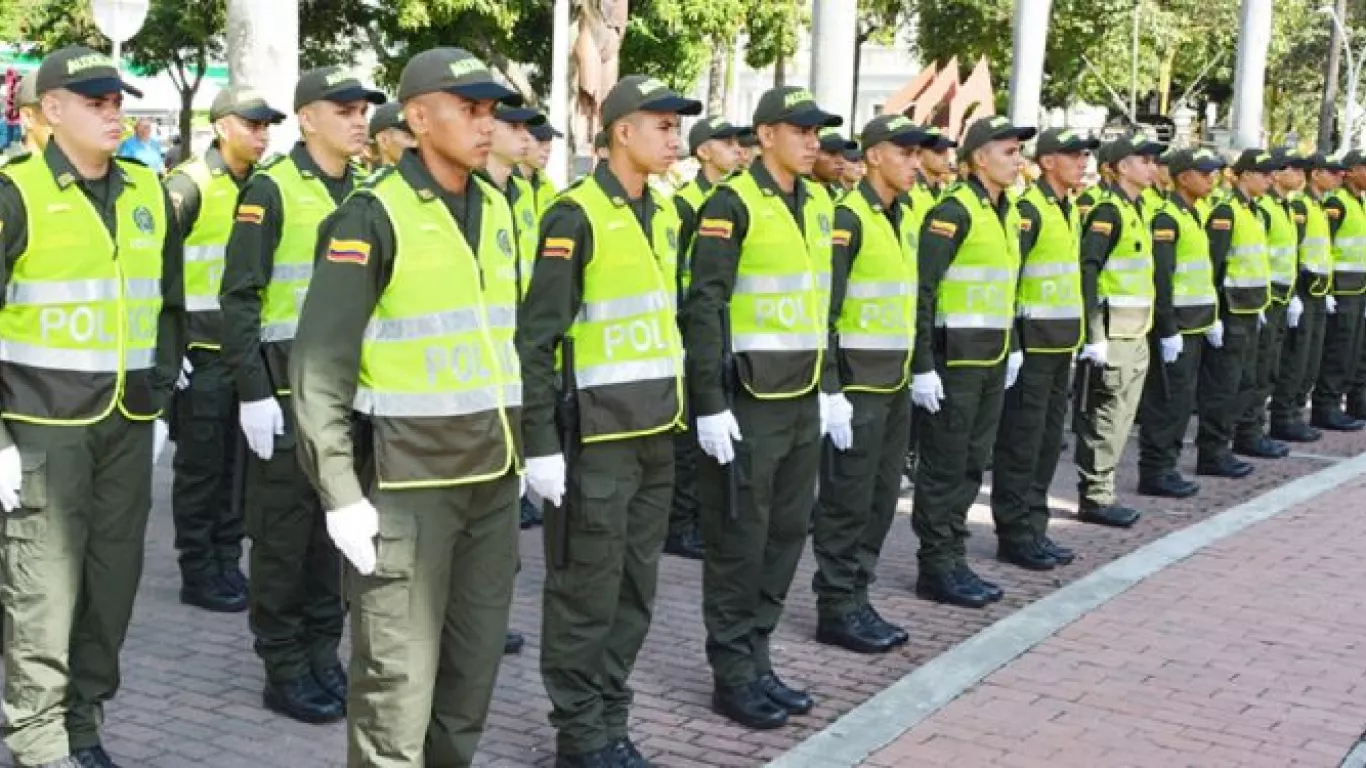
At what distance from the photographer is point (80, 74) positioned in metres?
4.87

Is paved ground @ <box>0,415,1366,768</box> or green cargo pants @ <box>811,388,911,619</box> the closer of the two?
paved ground @ <box>0,415,1366,768</box>

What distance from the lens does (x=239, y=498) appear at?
5801 millimetres

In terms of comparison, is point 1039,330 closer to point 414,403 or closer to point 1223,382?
point 1223,382

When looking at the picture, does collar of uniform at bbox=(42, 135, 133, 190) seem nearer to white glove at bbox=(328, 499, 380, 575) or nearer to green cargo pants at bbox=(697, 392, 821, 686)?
white glove at bbox=(328, 499, 380, 575)

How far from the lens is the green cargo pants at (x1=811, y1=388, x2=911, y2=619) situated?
662 centimetres

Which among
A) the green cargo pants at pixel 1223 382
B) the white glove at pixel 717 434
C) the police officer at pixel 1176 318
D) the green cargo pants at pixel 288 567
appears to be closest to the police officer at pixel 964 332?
the white glove at pixel 717 434

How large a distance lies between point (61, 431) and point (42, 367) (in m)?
0.19

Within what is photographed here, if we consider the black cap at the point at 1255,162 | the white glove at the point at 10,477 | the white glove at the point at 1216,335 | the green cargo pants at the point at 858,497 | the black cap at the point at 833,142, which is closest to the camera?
the white glove at the point at 10,477

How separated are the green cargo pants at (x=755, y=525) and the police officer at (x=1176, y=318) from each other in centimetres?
471

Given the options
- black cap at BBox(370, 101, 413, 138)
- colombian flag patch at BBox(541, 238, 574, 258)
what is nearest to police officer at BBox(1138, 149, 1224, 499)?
black cap at BBox(370, 101, 413, 138)

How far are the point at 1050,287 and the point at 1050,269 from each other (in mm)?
92

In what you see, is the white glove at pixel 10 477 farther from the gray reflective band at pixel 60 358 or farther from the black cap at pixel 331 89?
the black cap at pixel 331 89

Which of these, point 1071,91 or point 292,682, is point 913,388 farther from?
point 1071,91

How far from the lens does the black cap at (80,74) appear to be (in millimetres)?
4867
